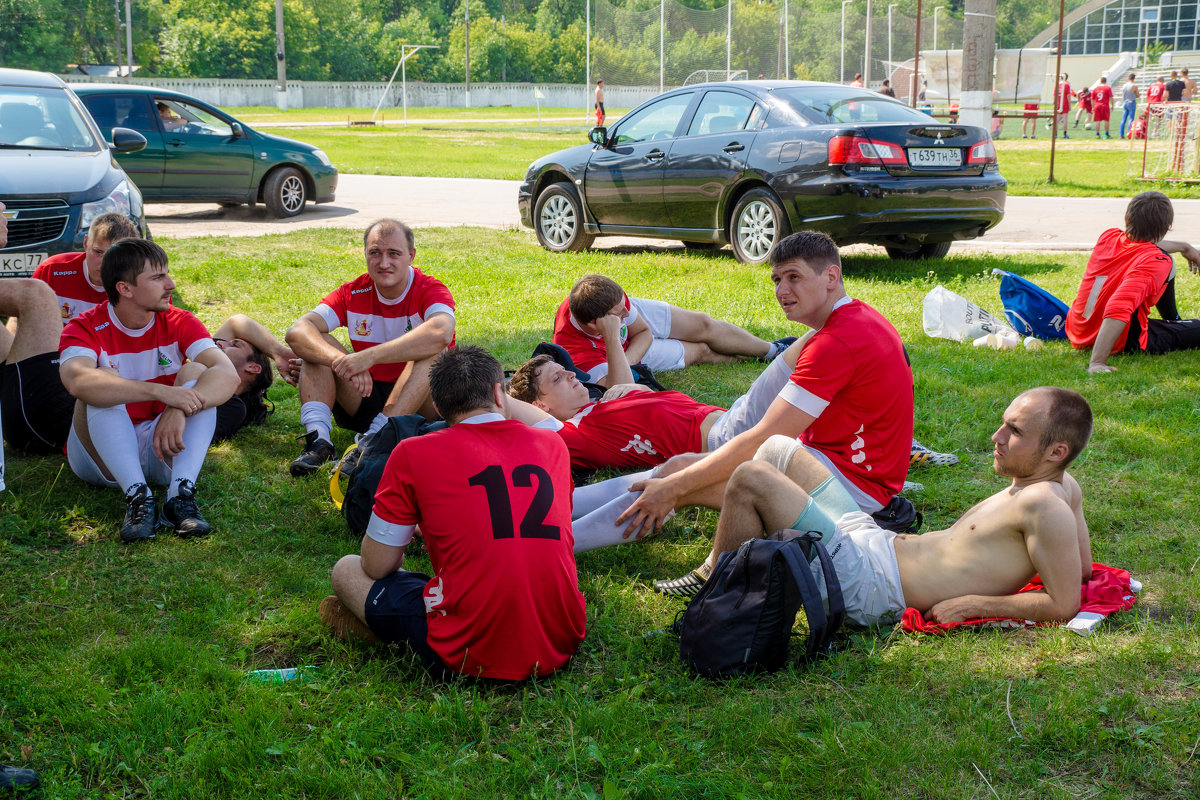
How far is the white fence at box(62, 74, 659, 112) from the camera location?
2375 inches

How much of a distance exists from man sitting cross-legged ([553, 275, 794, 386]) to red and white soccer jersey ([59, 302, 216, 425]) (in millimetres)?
2064

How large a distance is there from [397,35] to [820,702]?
87471 mm

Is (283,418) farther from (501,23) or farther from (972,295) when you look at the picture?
(501,23)

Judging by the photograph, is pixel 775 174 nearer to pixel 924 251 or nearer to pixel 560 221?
pixel 924 251

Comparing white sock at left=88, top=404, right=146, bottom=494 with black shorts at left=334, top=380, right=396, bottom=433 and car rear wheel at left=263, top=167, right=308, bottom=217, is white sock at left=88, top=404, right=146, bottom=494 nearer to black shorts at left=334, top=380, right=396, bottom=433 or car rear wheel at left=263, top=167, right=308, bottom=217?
black shorts at left=334, top=380, right=396, bottom=433

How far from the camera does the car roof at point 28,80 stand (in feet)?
31.0

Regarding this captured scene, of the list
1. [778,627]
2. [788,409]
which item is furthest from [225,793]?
[788,409]

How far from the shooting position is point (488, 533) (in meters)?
3.17

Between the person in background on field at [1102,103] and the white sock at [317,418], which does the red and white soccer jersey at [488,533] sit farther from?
the person in background on field at [1102,103]

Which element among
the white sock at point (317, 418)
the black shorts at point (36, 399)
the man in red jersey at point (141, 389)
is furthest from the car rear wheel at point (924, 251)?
the black shorts at point (36, 399)

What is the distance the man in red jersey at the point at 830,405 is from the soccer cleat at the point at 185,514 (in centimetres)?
191

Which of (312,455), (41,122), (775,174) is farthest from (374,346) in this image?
(41,122)

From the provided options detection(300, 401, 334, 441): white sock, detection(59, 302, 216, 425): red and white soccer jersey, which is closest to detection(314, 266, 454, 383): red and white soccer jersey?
detection(300, 401, 334, 441): white sock

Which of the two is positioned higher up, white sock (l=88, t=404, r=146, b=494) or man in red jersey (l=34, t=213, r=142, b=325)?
man in red jersey (l=34, t=213, r=142, b=325)
